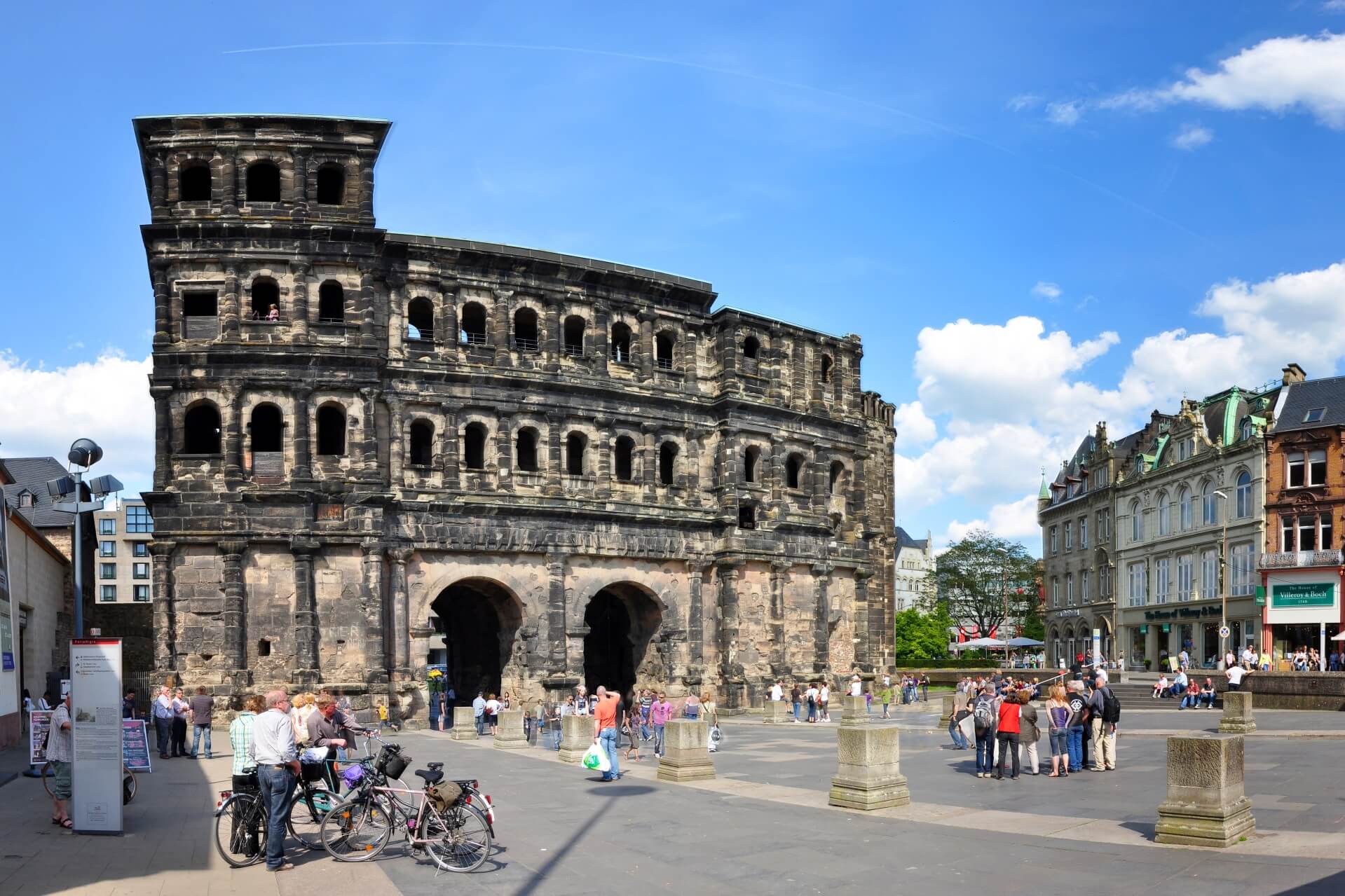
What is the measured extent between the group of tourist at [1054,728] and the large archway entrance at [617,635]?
22985 mm

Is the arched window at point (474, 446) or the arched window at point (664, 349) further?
the arched window at point (664, 349)

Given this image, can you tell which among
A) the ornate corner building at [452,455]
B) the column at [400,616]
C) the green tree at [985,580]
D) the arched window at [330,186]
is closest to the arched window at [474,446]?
the ornate corner building at [452,455]

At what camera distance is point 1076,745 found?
21.3 m

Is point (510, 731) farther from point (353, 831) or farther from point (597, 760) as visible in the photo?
point (353, 831)

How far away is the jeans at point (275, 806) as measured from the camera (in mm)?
12852

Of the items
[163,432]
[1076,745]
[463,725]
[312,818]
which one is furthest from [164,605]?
[1076,745]

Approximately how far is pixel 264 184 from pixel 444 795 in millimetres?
31331

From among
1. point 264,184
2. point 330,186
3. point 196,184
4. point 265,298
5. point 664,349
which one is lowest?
point 664,349

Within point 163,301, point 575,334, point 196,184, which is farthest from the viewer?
point 575,334

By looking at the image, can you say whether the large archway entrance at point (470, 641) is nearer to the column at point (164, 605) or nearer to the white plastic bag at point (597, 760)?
the column at point (164, 605)

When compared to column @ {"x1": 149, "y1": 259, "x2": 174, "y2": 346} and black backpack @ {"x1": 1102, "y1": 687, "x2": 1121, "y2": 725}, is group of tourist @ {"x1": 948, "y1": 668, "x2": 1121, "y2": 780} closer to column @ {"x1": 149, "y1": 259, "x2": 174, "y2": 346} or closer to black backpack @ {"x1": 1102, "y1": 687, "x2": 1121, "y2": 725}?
black backpack @ {"x1": 1102, "y1": 687, "x2": 1121, "y2": 725}

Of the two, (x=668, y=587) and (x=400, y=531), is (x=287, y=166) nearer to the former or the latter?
(x=400, y=531)

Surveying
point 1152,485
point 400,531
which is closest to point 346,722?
point 400,531

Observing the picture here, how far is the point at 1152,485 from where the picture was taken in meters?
68.4
